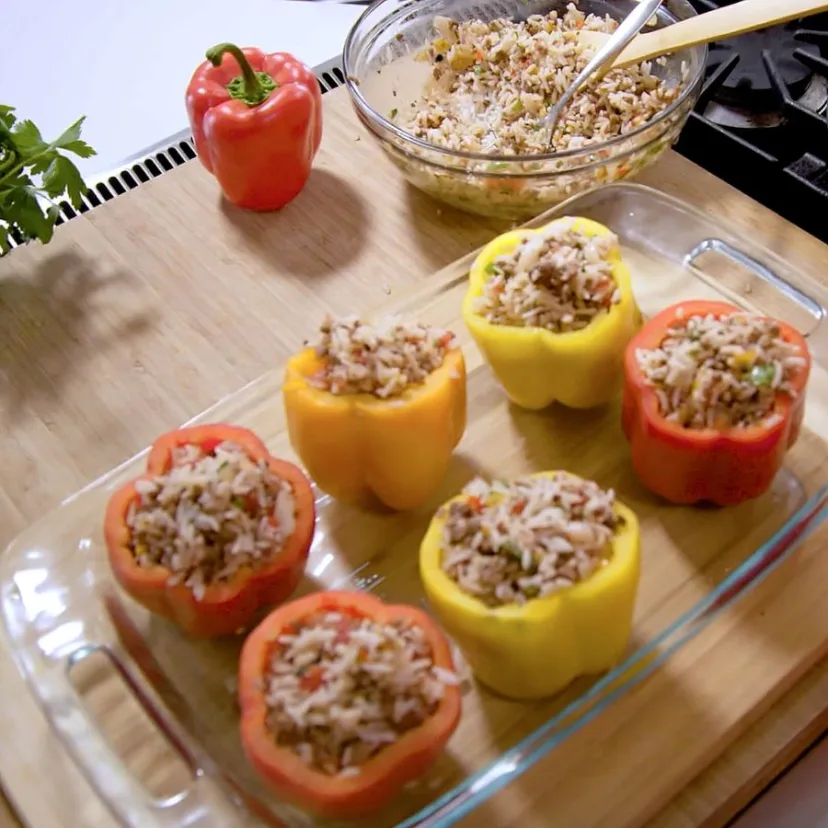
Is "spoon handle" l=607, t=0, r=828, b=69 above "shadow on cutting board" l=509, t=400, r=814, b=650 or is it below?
above

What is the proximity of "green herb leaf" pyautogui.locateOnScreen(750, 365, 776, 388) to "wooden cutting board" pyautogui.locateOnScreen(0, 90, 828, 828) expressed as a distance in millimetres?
216

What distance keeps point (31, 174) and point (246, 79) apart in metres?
0.37

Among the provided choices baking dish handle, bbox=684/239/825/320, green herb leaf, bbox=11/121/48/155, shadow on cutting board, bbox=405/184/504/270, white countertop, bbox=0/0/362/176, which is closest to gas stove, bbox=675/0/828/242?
baking dish handle, bbox=684/239/825/320

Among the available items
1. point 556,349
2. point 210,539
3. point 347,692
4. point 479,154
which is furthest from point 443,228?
point 347,692

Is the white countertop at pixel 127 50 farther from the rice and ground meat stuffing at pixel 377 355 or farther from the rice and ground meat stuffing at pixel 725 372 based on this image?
the rice and ground meat stuffing at pixel 725 372

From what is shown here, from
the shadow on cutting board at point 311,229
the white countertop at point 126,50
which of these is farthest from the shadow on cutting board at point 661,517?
the white countertop at point 126,50

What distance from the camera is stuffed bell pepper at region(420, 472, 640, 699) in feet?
3.34

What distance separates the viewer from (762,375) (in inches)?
45.4

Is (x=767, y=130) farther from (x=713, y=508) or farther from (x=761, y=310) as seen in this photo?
(x=713, y=508)

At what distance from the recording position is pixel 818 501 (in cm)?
117

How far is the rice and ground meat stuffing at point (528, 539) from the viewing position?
1.03 meters

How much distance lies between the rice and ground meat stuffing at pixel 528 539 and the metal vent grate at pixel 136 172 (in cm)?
101

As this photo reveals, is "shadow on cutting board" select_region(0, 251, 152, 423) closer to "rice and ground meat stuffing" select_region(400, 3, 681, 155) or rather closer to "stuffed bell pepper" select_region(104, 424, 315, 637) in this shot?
"stuffed bell pepper" select_region(104, 424, 315, 637)

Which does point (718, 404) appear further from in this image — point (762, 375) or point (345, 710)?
point (345, 710)
